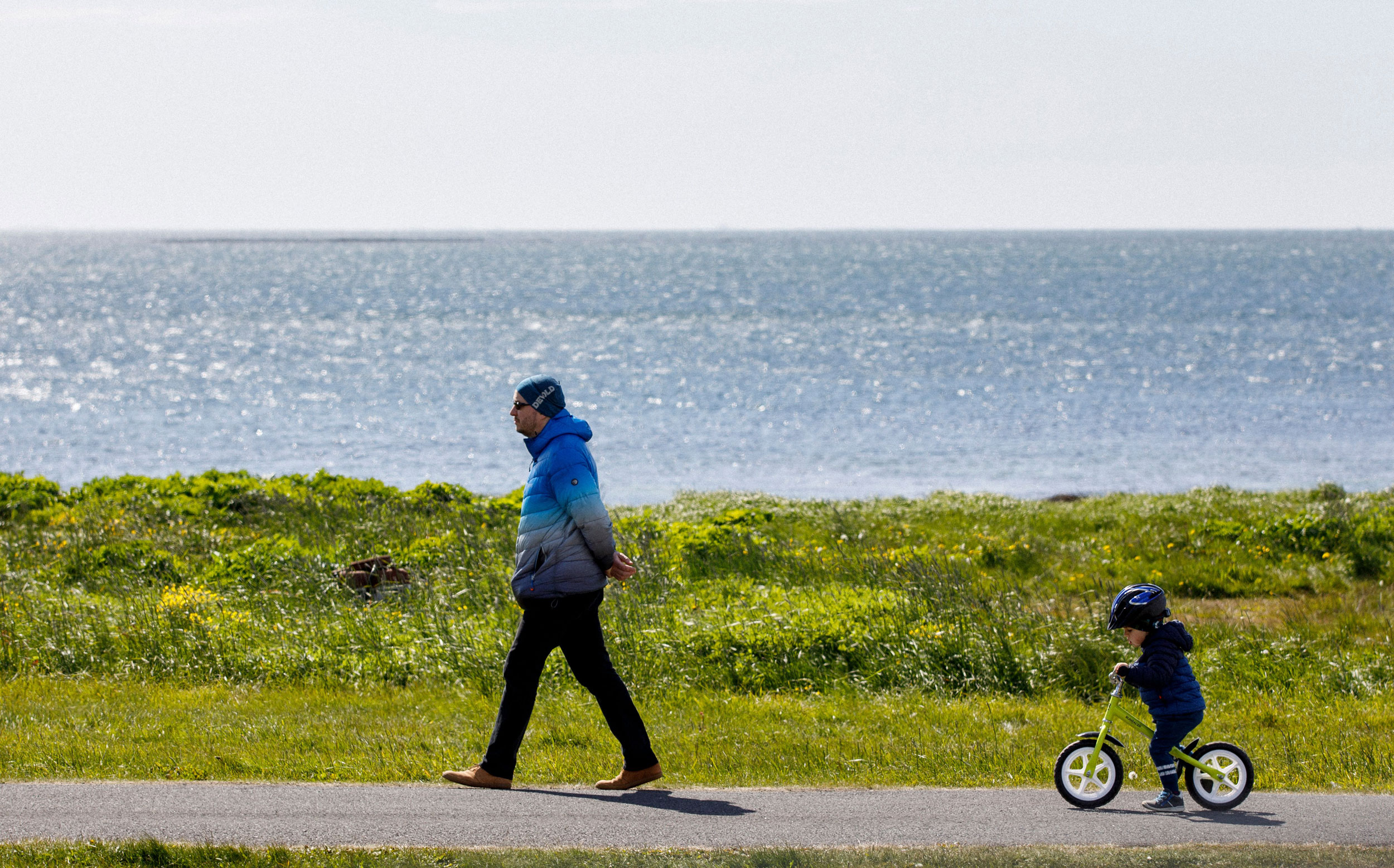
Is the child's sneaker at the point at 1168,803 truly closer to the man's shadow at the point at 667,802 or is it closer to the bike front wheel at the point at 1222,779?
the bike front wheel at the point at 1222,779

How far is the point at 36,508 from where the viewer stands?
53.9ft

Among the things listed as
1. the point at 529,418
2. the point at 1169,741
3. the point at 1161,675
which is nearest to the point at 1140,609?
the point at 1161,675

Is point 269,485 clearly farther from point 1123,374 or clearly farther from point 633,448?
point 1123,374

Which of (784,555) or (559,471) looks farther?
(784,555)

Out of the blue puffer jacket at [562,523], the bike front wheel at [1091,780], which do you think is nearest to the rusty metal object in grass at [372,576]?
the blue puffer jacket at [562,523]

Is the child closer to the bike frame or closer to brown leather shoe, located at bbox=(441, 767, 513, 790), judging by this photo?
the bike frame

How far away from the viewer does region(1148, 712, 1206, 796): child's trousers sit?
631 cm

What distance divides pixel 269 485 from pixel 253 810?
1168 centimetres

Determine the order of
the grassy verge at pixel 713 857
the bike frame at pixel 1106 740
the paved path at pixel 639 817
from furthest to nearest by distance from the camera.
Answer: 1. the bike frame at pixel 1106 740
2. the paved path at pixel 639 817
3. the grassy verge at pixel 713 857

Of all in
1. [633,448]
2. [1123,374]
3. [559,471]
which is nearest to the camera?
[559,471]

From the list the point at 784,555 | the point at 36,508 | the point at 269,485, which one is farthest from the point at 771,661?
the point at 36,508

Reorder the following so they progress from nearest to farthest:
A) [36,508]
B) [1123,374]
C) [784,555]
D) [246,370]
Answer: [784,555] < [36,508] < [1123,374] < [246,370]

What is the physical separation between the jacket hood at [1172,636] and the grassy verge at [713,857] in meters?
0.97

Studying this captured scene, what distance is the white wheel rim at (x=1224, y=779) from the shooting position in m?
6.35
